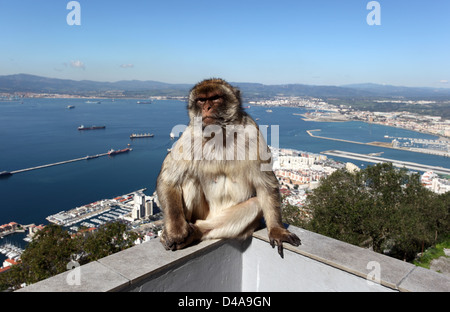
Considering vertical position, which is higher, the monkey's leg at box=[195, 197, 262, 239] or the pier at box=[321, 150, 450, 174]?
the monkey's leg at box=[195, 197, 262, 239]

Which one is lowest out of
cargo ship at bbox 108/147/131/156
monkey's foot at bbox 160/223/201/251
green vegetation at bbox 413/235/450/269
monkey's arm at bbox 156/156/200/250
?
cargo ship at bbox 108/147/131/156

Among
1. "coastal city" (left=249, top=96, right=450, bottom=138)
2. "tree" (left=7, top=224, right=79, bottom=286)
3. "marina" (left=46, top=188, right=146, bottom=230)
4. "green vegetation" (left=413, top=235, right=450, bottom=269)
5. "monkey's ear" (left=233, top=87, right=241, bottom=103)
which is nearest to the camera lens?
"monkey's ear" (left=233, top=87, right=241, bottom=103)

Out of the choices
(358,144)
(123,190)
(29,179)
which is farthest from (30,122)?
(358,144)

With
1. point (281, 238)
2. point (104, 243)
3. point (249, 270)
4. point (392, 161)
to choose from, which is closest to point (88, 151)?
point (392, 161)

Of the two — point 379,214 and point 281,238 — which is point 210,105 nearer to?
point 281,238

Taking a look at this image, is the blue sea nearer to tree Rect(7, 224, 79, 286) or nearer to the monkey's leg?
tree Rect(7, 224, 79, 286)

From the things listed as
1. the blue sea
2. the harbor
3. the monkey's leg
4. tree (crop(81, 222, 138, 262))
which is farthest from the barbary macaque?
the harbor
